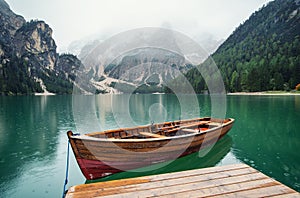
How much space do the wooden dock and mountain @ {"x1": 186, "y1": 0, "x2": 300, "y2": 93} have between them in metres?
93.6

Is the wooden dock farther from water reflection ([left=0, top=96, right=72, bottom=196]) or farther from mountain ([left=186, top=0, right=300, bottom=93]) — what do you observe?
mountain ([left=186, top=0, right=300, bottom=93])

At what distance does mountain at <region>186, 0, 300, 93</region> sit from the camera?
89.2 m

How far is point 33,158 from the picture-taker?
1331cm

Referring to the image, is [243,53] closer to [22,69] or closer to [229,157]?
[229,157]

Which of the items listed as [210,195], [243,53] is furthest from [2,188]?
[243,53]

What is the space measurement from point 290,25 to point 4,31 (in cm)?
23288

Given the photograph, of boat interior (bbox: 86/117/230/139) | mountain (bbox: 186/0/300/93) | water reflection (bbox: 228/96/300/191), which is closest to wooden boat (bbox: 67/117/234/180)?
boat interior (bbox: 86/117/230/139)

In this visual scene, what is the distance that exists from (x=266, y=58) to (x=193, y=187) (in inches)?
5065

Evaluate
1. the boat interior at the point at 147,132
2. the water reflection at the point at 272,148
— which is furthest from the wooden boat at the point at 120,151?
the water reflection at the point at 272,148

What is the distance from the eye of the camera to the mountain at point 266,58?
293 ft

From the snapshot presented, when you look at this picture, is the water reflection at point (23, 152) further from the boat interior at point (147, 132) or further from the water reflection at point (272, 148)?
the water reflection at point (272, 148)

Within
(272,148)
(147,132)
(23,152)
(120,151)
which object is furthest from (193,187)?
(23,152)

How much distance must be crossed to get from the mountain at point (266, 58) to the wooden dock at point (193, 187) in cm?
9358

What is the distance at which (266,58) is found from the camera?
115312 mm
